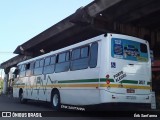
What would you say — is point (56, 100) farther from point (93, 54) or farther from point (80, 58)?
point (93, 54)

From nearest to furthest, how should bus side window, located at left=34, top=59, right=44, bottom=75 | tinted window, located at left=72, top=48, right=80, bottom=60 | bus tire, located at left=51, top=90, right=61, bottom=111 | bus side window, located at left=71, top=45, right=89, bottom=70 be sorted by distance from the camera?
bus side window, located at left=71, top=45, right=89, bottom=70 < tinted window, located at left=72, top=48, right=80, bottom=60 < bus tire, located at left=51, top=90, right=61, bottom=111 < bus side window, located at left=34, top=59, right=44, bottom=75

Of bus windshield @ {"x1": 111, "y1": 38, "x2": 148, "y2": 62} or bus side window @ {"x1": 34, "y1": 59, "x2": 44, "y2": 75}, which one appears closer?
bus windshield @ {"x1": 111, "y1": 38, "x2": 148, "y2": 62}

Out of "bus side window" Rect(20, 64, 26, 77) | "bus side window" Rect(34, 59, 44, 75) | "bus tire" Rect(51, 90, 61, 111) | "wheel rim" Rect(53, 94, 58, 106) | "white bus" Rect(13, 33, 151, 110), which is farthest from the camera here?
"bus side window" Rect(20, 64, 26, 77)

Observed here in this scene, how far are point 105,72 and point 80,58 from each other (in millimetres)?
2132

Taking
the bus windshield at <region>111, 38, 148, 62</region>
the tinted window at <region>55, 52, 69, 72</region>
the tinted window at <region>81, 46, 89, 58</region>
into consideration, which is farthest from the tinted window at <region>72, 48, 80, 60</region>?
the bus windshield at <region>111, 38, 148, 62</region>

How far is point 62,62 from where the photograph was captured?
14.9 meters

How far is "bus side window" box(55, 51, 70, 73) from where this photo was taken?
14.4 m

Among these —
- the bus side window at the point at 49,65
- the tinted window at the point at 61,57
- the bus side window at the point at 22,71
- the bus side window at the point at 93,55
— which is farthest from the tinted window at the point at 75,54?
the bus side window at the point at 22,71

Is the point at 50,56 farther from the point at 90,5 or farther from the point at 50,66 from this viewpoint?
the point at 90,5

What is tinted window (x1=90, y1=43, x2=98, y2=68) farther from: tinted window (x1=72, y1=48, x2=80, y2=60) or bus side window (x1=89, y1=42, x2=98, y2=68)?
tinted window (x1=72, y1=48, x2=80, y2=60)

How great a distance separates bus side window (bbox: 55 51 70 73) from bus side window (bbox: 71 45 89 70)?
67 centimetres

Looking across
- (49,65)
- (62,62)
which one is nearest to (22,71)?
(49,65)

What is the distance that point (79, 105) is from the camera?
1288 centimetres

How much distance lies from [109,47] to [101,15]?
7.40 meters
